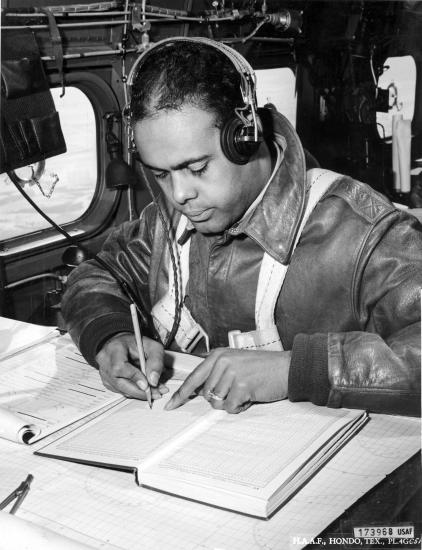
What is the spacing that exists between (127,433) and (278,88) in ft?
9.20

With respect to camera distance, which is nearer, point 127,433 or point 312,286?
point 127,433

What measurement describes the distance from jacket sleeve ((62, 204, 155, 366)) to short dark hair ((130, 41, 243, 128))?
479 mm

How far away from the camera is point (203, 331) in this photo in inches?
70.7

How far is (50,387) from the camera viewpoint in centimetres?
154

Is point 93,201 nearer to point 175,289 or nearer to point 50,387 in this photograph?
point 175,289

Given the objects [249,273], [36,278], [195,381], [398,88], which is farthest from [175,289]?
[398,88]

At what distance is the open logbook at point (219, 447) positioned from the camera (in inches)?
41.4

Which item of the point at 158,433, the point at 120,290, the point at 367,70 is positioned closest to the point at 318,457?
the point at 158,433

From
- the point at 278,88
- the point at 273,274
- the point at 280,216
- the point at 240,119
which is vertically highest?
the point at 240,119

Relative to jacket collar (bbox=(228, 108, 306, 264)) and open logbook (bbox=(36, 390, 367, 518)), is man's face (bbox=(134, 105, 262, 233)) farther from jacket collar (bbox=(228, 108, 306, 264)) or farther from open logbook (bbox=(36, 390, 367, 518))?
open logbook (bbox=(36, 390, 367, 518))

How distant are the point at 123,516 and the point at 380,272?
76 cm

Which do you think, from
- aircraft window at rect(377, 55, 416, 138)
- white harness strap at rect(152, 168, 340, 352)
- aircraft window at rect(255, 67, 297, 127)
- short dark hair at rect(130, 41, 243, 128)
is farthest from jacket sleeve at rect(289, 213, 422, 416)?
aircraft window at rect(377, 55, 416, 138)

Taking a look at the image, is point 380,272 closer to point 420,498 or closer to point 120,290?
point 420,498

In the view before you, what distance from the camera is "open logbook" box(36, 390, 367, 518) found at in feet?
3.45
